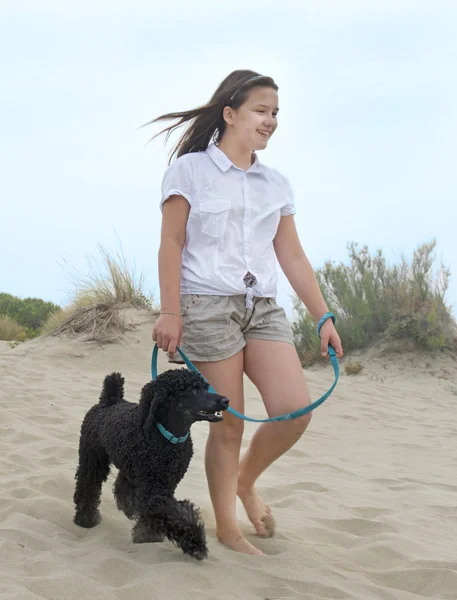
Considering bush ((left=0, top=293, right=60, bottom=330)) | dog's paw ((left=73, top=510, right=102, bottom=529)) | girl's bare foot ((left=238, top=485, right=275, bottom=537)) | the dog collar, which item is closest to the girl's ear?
the dog collar

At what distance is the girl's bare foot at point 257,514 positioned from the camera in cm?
359

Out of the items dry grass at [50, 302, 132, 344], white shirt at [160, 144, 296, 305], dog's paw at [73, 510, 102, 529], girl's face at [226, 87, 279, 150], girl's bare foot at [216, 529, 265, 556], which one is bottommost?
dog's paw at [73, 510, 102, 529]

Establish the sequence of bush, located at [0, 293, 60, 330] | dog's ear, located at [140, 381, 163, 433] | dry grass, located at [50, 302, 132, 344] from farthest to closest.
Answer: bush, located at [0, 293, 60, 330] < dry grass, located at [50, 302, 132, 344] < dog's ear, located at [140, 381, 163, 433]

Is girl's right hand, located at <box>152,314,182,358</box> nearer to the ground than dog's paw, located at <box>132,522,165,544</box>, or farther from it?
farther from it

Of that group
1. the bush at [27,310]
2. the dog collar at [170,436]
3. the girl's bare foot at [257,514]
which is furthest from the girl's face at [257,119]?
the bush at [27,310]

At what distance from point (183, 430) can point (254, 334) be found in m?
0.65

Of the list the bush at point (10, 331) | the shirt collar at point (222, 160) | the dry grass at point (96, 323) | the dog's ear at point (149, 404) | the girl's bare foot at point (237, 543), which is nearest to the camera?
the dog's ear at point (149, 404)

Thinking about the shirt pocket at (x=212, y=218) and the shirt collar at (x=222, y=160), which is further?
the shirt collar at (x=222, y=160)

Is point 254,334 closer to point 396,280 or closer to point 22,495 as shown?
point 22,495

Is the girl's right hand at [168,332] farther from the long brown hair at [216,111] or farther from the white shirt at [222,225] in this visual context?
the long brown hair at [216,111]

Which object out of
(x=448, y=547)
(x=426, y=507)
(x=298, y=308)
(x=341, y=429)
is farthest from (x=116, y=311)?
(x=448, y=547)

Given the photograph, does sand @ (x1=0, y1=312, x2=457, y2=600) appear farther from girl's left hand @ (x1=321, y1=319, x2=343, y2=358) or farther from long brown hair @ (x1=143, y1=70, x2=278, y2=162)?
long brown hair @ (x1=143, y1=70, x2=278, y2=162)

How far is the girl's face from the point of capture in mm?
3445

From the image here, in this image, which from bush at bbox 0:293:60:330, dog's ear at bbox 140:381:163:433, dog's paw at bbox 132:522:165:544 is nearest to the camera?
dog's ear at bbox 140:381:163:433
